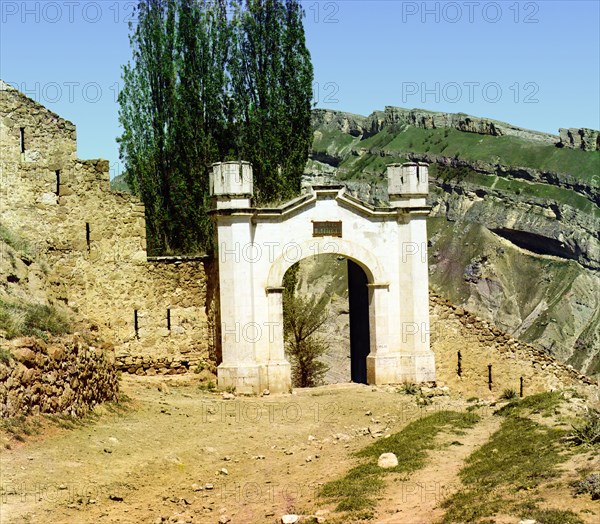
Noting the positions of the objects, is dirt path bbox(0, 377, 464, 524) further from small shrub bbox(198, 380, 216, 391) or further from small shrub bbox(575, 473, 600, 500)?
small shrub bbox(575, 473, 600, 500)

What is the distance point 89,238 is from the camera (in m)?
22.1

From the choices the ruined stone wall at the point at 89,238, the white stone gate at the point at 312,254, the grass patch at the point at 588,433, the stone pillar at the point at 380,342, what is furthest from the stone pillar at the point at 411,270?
the grass patch at the point at 588,433

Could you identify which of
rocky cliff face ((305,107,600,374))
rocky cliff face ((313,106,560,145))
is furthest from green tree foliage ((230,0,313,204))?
rocky cliff face ((313,106,560,145))

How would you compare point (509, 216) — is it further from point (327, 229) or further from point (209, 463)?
point (209, 463)

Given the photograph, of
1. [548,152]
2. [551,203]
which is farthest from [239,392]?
[548,152]

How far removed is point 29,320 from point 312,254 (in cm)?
796

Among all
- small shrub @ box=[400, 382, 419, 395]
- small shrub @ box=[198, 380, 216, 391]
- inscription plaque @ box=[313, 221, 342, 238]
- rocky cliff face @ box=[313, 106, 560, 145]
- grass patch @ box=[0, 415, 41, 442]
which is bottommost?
small shrub @ box=[400, 382, 419, 395]

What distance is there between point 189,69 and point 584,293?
86.9m

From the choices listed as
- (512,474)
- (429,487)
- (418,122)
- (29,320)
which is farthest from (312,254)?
(418,122)

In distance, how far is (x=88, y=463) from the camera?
13.0 meters

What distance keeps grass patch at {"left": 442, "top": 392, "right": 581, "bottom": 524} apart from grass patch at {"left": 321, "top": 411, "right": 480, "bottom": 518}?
0.89 m

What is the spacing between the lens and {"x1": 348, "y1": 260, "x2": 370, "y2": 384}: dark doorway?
958 inches

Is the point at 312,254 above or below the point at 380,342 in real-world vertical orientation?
above

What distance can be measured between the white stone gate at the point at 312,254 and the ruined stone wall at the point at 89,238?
158cm
